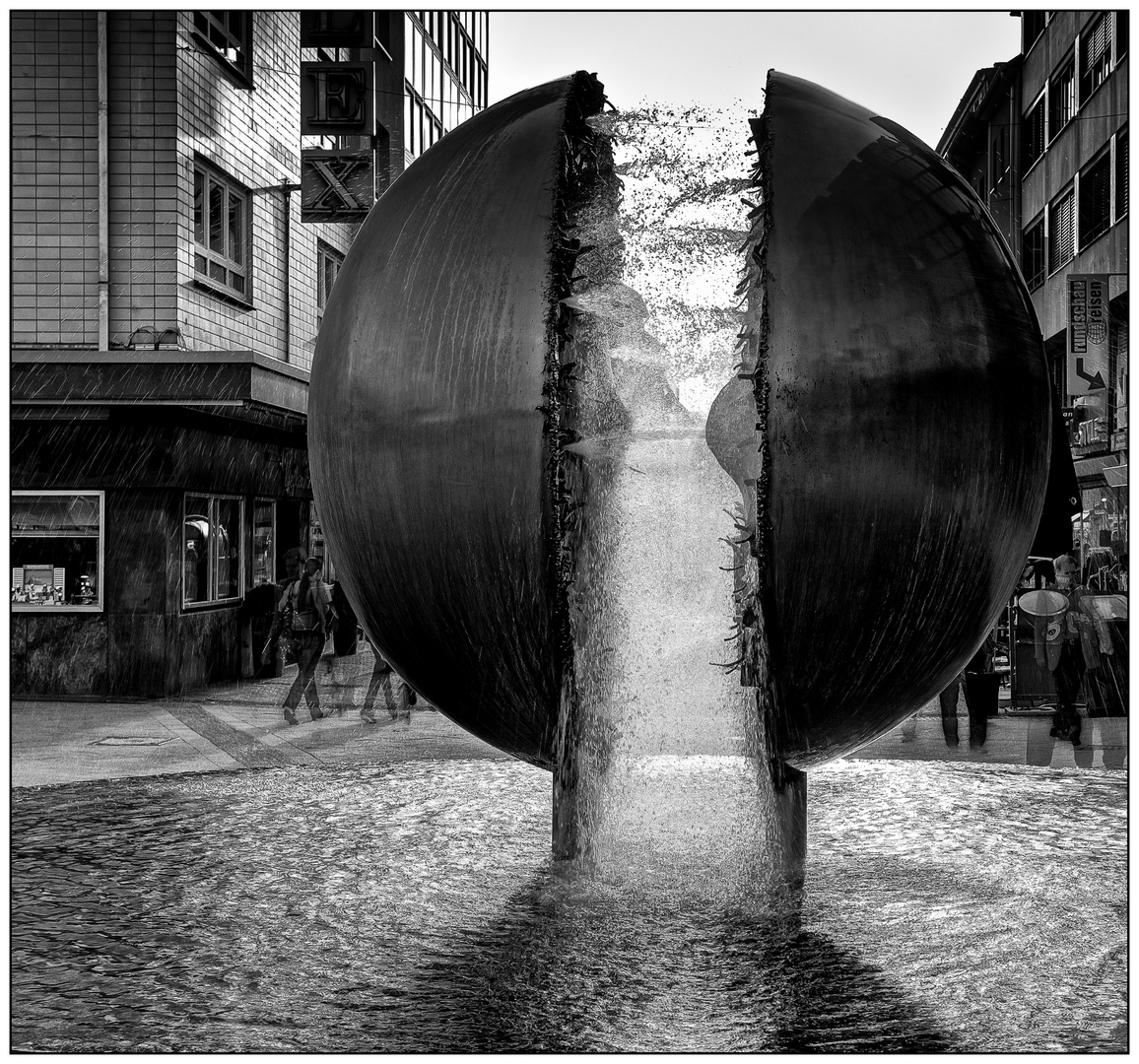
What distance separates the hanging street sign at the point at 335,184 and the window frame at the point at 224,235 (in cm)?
131

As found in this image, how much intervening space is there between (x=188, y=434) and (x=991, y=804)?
11.2 metres

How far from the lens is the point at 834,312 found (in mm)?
3973

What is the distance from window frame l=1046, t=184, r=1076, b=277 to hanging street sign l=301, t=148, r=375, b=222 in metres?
14.6

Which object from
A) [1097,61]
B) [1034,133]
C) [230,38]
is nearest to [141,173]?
[230,38]

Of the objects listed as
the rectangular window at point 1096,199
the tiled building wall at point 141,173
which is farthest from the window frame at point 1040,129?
the tiled building wall at point 141,173

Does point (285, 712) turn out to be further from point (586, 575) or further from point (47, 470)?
point (586, 575)

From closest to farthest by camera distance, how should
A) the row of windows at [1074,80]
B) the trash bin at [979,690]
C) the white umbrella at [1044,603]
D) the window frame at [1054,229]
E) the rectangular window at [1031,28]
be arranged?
the trash bin at [979,690] < the white umbrella at [1044,603] < the row of windows at [1074,80] < the window frame at [1054,229] < the rectangular window at [1031,28]

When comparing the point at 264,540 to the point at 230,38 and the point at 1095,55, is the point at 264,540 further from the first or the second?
the point at 1095,55

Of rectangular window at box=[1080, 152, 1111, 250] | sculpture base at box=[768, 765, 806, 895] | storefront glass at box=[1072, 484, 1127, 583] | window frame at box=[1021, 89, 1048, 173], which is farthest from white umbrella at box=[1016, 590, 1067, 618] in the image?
window frame at box=[1021, 89, 1048, 173]

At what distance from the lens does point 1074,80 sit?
24.7 meters

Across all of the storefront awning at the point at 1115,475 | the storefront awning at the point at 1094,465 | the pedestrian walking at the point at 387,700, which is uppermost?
the storefront awning at the point at 1094,465

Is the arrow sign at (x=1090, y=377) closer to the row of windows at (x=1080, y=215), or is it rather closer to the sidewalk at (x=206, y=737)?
the row of windows at (x=1080, y=215)

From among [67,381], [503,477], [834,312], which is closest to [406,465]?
[503,477]

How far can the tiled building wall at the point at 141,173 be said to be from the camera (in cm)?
1471
